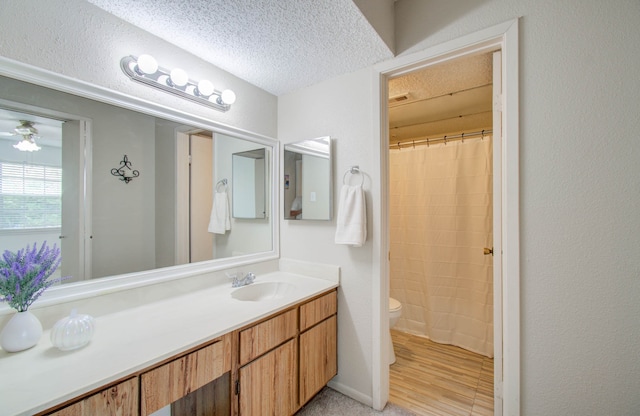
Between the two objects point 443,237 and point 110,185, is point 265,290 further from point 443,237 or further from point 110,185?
point 443,237

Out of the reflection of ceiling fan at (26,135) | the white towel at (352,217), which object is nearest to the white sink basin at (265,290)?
the white towel at (352,217)

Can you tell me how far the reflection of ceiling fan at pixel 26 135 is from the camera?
1.01m

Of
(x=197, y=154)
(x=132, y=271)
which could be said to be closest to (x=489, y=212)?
(x=197, y=154)

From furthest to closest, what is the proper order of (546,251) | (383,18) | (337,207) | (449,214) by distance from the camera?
(449,214) → (337,207) → (383,18) → (546,251)

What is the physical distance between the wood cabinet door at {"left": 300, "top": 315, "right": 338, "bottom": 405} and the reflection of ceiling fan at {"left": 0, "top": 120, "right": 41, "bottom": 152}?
149cm

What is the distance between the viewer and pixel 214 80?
5.49 feet

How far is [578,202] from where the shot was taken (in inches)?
42.8

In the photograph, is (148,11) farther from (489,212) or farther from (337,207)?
(489,212)

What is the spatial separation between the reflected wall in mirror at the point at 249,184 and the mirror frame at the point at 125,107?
145 mm

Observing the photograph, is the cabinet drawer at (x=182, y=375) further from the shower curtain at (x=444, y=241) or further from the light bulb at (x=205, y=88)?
the shower curtain at (x=444, y=241)

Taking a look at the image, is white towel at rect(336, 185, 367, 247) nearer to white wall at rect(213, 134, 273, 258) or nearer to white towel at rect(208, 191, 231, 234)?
white wall at rect(213, 134, 273, 258)

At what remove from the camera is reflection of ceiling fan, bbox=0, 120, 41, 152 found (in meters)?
1.01

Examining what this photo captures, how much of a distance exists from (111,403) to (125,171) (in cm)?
100

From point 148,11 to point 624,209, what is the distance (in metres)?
2.19
